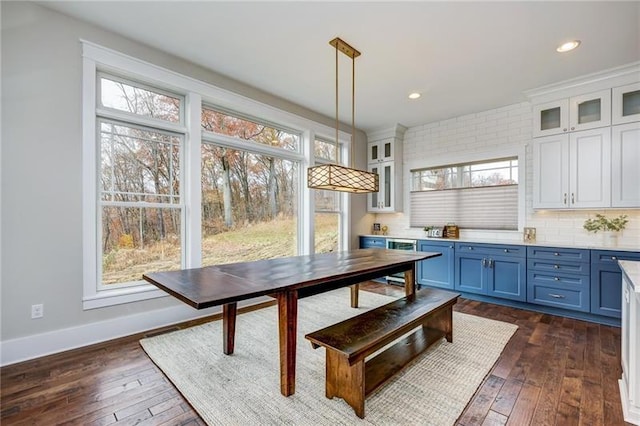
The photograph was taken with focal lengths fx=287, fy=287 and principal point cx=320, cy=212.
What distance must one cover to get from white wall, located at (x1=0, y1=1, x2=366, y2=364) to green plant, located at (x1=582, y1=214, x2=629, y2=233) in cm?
548

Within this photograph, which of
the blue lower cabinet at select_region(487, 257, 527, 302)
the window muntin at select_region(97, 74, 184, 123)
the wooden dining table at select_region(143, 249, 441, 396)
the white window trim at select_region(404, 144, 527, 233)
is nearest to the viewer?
the wooden dining table at select_region(143, 249, 441, 396)

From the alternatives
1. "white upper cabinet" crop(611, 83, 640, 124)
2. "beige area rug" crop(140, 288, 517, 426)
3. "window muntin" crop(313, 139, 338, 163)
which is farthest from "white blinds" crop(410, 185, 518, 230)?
"beige area rug" crop(140, 288, 517, 426)

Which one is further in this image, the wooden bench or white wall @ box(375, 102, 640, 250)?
white wall @ box(375, 102, 640, 250)

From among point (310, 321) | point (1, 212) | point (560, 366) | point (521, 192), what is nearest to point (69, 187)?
point (1, 212)

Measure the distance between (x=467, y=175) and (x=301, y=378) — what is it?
4.18 metres

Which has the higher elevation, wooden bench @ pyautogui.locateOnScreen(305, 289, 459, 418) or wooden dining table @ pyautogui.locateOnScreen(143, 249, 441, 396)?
wooden dining table @ pyautogui.locateOnScreen(143, 249, 441, 396)

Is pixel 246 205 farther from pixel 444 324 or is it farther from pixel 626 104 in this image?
pixel 626 104

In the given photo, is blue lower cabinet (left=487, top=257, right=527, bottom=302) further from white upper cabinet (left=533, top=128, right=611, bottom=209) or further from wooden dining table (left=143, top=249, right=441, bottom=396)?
Result: wooden dining table (left=143, top=249, right=441, bottom=396)

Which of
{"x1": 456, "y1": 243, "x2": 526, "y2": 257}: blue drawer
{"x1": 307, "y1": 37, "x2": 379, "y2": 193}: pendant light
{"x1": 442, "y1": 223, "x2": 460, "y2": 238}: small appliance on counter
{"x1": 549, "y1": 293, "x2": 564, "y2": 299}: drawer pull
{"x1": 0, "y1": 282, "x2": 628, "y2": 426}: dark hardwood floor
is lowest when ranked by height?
{"x1": 0, "y1": 282, "x2": 628, "y2": 426}: dark hardwood floor

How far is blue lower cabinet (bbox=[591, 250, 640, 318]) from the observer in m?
3.11

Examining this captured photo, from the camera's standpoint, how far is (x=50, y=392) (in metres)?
1.92

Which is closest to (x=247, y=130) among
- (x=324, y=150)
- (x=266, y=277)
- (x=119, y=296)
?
(x=324, y=150)

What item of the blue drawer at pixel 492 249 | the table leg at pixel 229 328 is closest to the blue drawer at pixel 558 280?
the blue drawer at pixel 492 249

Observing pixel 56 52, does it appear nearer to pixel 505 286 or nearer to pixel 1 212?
pixel 1 212
